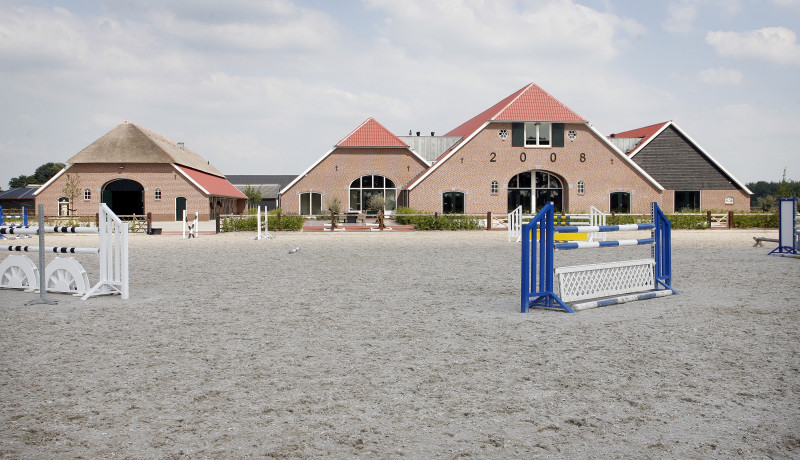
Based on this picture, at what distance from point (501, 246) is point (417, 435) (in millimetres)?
17769

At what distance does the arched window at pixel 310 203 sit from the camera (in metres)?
43.5

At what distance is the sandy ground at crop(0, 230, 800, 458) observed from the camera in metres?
3.76

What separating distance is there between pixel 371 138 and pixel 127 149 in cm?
2064

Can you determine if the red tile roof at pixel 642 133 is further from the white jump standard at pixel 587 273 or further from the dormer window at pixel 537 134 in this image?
the white jump standard at pixel 587 273

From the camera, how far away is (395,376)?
16.6 feet

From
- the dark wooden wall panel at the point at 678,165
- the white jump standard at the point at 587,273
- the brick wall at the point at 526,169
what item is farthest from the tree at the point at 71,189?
the white jump standard at the point at 587,273

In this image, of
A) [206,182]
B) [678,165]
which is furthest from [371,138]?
[678,165]

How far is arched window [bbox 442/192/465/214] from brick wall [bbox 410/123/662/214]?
368 mm

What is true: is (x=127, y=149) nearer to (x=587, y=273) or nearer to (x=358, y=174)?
(x=358, y=174)

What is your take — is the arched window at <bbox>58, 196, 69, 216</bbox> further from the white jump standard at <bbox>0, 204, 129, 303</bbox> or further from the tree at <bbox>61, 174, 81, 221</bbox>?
the white jump standard at <bbox>0, 204, 129, 303</bbox>

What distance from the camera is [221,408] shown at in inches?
170

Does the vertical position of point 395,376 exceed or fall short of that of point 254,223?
it falls short

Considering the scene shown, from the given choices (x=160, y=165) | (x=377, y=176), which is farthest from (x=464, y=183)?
(x=160, y=165)

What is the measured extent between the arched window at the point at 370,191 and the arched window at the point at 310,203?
250cm
